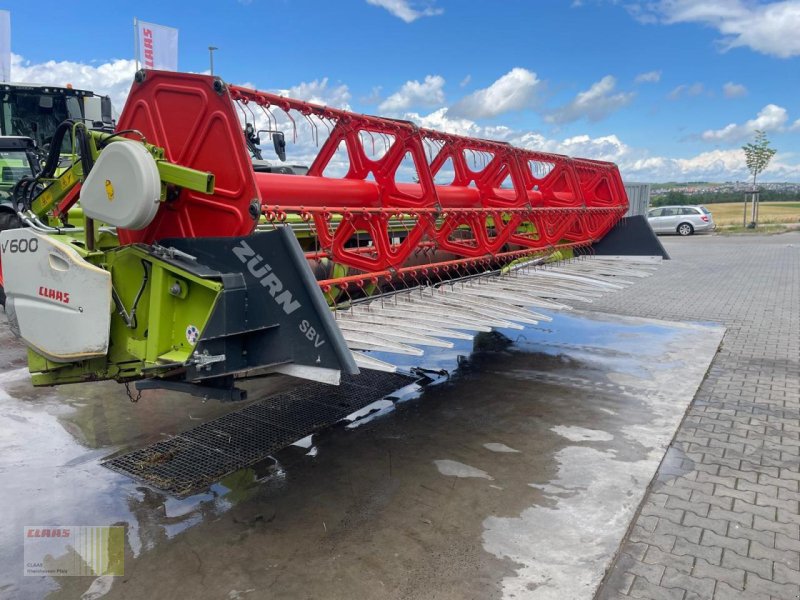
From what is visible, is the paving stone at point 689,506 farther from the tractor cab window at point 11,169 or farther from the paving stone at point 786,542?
the tractor cab window at point 11,169

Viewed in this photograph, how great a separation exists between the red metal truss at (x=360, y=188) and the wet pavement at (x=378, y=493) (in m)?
1.31

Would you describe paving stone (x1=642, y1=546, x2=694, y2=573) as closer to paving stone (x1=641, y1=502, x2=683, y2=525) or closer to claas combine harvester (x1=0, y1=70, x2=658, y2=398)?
paving stone (x1=641, y1=502, x2=683, y2=525)

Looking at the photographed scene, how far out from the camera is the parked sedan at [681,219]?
87.2ft

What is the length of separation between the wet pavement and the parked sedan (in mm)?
23264

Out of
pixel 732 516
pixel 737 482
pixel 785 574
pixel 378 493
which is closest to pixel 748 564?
pixel 785 574

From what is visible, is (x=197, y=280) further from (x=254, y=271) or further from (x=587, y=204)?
(x=587, y=204)

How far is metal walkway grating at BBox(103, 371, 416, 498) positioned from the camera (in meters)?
3.86

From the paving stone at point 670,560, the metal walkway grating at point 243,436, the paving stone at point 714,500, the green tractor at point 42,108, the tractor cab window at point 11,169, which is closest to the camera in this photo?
the paving stone at point 670,560

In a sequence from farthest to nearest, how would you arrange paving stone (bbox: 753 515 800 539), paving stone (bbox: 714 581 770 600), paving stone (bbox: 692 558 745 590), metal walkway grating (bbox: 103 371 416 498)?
metal walkway grating (bbox: 103 371 416 498) → paving stone (bbox: 753 515 800 539) → paving stone (bbox: 692 558 745 590) → paving stone (bbox: 714 581 770 600)

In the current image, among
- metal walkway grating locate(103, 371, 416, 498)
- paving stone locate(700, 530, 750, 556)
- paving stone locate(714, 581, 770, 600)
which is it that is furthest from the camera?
metal walkway grating locate(103, 371, 416, 498)

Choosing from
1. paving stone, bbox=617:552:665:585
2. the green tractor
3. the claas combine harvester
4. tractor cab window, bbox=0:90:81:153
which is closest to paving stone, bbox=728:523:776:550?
paving stone, bbox=617:552:665:585

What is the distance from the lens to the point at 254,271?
2.94 m

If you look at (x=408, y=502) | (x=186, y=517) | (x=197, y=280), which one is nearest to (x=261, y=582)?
(x=186, y=517)

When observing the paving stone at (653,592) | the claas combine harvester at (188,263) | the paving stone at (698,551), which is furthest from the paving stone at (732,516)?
the claas combine harvester at (188,263)
